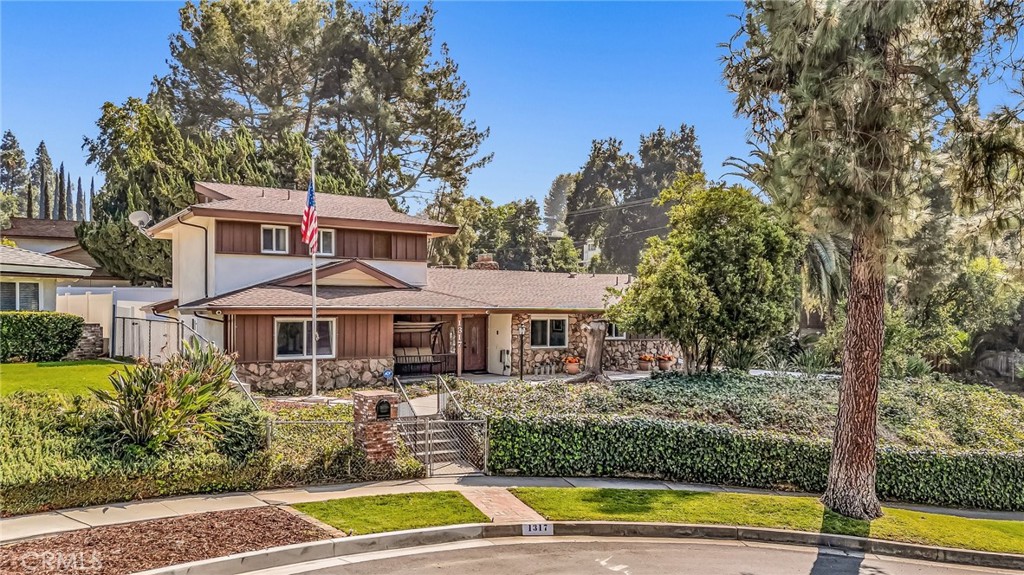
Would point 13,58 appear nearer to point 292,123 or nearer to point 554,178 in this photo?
point 292,123

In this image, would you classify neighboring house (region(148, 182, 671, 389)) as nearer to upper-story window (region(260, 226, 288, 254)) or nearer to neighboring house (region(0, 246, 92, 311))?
upper-story window (region(260, 226, 288, 254))

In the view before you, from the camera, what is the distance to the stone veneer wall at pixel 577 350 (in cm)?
2323

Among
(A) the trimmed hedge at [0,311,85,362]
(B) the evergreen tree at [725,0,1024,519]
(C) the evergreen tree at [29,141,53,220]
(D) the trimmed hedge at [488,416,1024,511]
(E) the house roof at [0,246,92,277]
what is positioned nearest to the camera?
(B) the evergreen tree at [725,0,1024,519]

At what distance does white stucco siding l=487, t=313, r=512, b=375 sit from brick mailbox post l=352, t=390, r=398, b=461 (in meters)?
11.8

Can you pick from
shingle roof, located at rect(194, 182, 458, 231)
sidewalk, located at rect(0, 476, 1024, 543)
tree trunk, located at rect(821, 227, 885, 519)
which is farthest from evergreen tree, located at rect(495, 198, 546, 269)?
tree trunk, located at rect(821, 227, 885, 519)

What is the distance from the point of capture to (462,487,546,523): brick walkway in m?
9.54

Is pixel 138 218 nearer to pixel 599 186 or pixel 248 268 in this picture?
pixel 248 268

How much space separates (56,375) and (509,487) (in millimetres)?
13875

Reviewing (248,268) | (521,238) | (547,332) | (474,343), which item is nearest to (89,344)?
(248,268)

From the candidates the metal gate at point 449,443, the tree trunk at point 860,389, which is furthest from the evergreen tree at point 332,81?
the tree trunk at point 860,389

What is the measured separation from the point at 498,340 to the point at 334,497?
14.0 meters

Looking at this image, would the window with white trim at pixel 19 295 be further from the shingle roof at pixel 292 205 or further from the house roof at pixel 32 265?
the shingle roof at pixel 292 205

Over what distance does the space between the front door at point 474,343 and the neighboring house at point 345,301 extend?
→ 0.04 meters

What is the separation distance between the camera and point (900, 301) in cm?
2872
